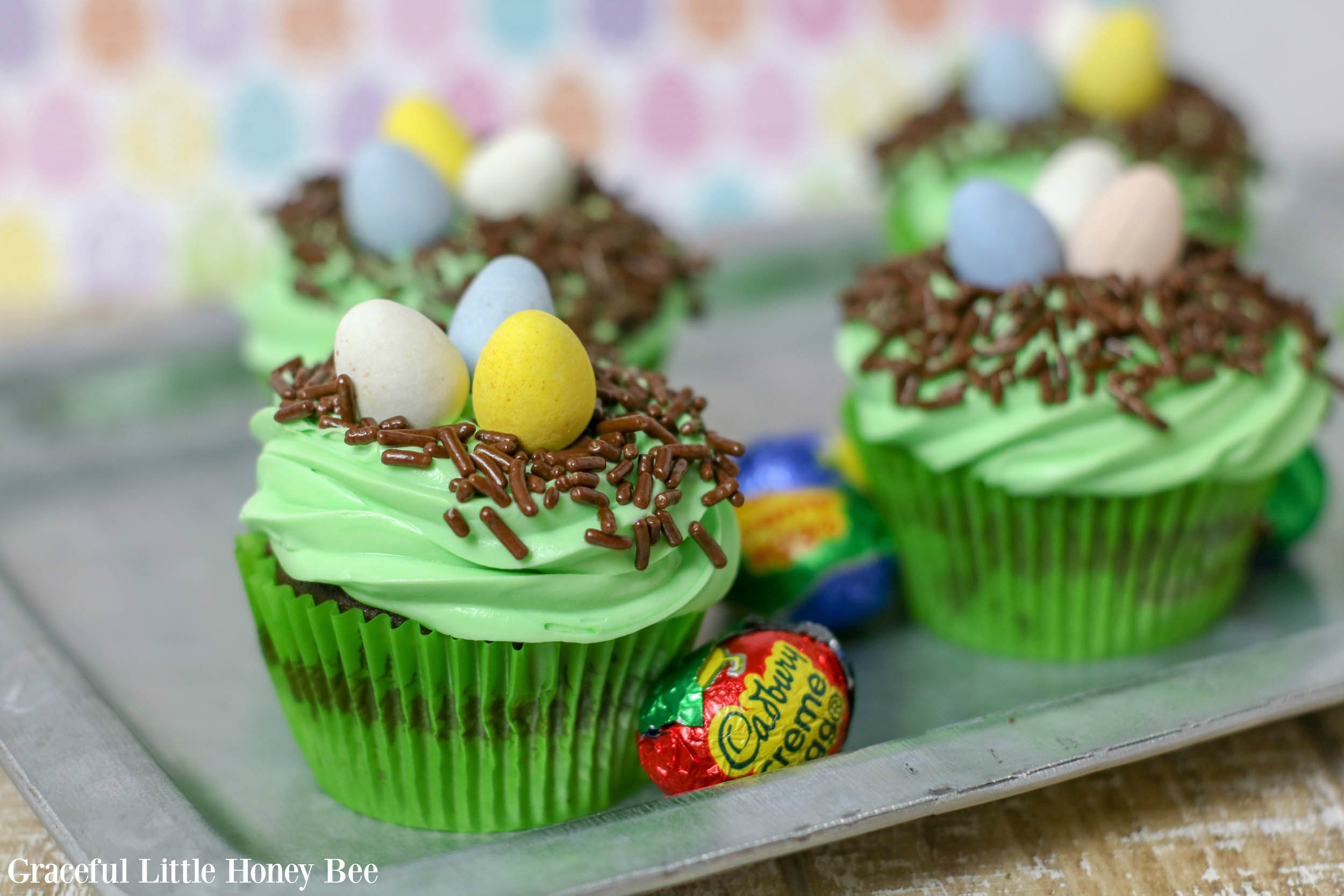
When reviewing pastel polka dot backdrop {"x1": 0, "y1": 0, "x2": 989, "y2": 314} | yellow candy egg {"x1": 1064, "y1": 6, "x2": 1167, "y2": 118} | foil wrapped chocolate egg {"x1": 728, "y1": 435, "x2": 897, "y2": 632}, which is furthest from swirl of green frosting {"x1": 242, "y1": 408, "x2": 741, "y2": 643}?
pastel polka dot backdrop {"x1": 0, "y1": 0, "x2": 989, "y2": 314}

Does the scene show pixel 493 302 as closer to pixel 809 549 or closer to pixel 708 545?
pixel 708 545

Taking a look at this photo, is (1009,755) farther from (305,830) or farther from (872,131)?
(872,131)

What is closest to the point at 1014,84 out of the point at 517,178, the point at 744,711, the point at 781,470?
the point at 517,178

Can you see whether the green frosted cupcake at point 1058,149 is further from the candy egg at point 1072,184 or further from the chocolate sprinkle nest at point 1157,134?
the candy egg at point 1072,184

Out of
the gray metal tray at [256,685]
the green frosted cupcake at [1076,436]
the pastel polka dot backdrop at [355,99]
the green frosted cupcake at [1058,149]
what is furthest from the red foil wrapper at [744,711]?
the pastel polka dot backdrop at [355,99]

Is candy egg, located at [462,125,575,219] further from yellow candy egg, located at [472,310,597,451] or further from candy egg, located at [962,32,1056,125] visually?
candy egg, located at [962,32,1056,125]
